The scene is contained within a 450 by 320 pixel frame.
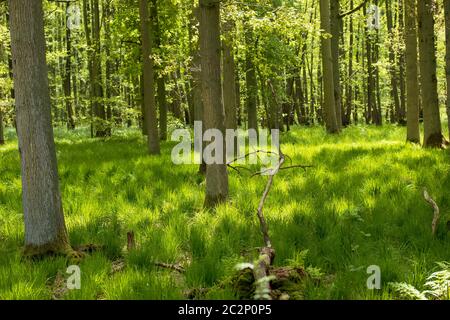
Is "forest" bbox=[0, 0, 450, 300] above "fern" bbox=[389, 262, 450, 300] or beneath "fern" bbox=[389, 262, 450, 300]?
above

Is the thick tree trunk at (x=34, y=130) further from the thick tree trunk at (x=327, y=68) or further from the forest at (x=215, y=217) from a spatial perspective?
the thick tree trunk at (x=327, y=68)

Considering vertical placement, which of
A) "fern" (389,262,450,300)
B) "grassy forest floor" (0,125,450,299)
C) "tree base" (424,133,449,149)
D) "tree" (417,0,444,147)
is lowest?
"fern" (389,262,450,300)

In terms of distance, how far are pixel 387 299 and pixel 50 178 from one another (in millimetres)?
3493

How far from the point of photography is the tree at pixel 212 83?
6.45 metres

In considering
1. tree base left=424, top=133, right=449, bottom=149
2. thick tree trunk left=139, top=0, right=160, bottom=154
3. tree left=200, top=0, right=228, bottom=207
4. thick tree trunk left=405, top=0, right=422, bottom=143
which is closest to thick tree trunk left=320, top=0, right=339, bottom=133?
thick tree trunk left=405, top=0, right=422, bottom=143

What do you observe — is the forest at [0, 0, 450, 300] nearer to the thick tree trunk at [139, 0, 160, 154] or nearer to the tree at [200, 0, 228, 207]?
the tree at [200, 0, 228, 207]

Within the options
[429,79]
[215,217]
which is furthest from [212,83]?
[429,79]

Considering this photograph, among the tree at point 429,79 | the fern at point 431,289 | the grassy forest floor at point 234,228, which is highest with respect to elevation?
the tree at point 429,79

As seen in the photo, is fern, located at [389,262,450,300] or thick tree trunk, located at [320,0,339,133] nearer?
fern, located at [389,262,450,300]

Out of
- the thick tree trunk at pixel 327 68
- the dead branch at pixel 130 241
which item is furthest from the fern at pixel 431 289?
the thick tree trunk at pixel 327 68

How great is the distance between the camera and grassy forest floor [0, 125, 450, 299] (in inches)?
157

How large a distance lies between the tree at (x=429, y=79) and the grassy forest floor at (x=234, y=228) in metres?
1.75

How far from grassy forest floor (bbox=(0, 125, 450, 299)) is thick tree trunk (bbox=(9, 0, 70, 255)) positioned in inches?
14.4
